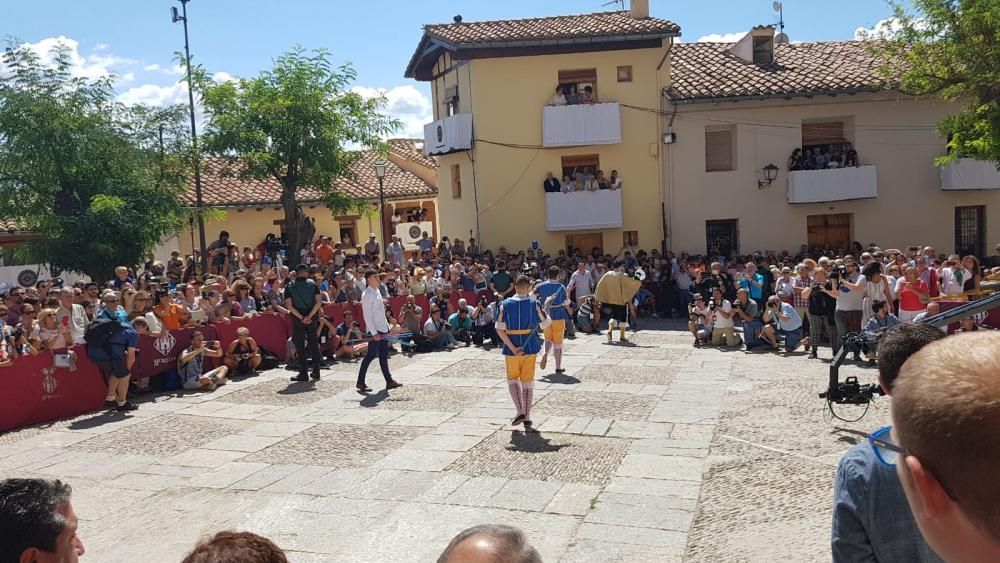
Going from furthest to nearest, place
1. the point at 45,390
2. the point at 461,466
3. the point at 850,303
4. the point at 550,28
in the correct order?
the point at 550,28
the point at 850,303
the point at 45,390
the point at 461,466

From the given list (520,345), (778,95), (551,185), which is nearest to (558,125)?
(551,185)

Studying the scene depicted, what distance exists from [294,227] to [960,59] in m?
17.3

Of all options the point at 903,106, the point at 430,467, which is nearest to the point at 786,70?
the point at 903,106

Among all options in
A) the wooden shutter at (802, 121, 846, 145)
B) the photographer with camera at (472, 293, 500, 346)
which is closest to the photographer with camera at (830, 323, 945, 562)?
the photographer with camera at (472, 293, 500, 346)

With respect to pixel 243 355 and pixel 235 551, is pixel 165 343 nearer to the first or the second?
pixel 243 355

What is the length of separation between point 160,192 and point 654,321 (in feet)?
39.7

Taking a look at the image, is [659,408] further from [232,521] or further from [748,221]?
[748,221]

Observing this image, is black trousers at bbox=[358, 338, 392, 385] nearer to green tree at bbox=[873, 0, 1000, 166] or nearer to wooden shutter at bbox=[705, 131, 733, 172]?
green tree at bbox=[873, 0, 1000, 166]

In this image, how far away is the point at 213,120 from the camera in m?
22.9

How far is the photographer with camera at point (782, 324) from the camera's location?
14.7m

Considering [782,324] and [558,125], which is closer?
[782,324]

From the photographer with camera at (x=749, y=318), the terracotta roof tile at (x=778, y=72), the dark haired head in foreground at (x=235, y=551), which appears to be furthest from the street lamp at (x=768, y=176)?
the dark haired head in foreground at (x=235, y=551)

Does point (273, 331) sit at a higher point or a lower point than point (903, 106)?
lower

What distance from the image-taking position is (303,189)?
31.9m
